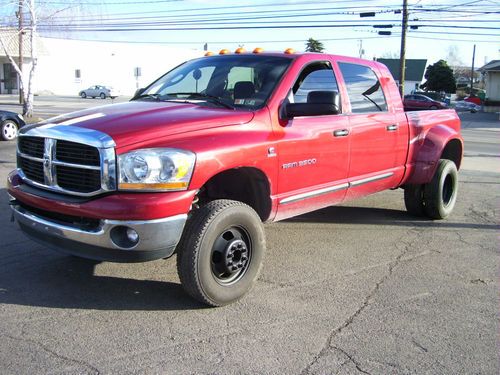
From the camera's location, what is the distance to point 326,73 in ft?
17.1

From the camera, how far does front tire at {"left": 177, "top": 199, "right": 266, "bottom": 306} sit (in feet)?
12.4

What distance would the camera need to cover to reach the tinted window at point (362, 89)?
5.46 meters

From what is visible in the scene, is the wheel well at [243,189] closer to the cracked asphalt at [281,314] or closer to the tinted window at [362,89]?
the cracked asphalt at [281,314]

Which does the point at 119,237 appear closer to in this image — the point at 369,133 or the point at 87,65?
the point at 369,133

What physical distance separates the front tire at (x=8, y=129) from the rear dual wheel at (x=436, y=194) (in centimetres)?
1154

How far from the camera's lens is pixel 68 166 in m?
3.79

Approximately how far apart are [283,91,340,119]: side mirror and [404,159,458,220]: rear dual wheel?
2797 millimetres

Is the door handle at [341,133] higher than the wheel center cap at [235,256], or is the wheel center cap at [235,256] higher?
the door handle at [341,133]

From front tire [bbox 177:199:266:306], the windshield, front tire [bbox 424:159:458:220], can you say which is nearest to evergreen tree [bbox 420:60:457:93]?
front tire [bbox 424:159:458:220]

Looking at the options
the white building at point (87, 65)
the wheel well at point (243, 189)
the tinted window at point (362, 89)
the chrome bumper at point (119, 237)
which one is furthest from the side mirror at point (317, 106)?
the white building at point (87, 65)

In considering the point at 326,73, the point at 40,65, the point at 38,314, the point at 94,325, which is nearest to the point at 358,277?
the point at 326,73

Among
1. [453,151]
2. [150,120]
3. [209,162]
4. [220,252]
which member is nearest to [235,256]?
[220,252]

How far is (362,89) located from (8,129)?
1179cm

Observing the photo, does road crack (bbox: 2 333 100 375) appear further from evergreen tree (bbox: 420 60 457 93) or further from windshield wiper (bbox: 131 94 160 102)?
evergreen tree (bbox: 420 60 457 93)
